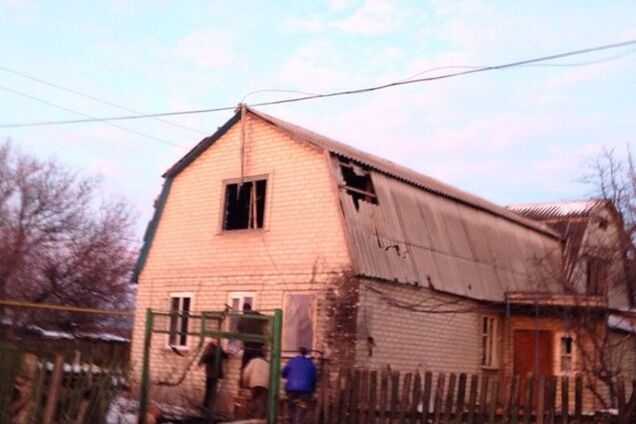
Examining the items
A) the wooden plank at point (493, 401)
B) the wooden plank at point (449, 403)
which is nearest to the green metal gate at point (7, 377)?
the wooden plank at point (449, 403)

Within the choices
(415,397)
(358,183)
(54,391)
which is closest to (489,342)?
(358,183)

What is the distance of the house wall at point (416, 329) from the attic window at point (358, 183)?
2.00m

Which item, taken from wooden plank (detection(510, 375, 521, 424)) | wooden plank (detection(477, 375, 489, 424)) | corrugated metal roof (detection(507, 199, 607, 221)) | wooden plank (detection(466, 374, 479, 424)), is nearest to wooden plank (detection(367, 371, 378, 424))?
wooden plank (detection(466, 374, 479, 424))

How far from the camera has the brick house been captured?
53.7 ft

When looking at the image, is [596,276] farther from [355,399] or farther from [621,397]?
[355,399]

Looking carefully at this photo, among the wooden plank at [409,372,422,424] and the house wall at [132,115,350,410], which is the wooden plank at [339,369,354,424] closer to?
the wooden plank at [409,372,422,424]

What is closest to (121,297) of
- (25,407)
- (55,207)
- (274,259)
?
(55,207)

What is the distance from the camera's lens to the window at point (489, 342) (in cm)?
2012

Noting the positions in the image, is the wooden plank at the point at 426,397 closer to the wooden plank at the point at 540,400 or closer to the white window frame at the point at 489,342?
the wooden plank at the point at 540,400

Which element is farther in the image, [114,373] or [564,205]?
[564,205]

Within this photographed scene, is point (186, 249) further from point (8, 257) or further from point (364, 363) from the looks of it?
point (8, 257)

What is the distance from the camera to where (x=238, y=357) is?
17547 millimetres

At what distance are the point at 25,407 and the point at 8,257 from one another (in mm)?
25196

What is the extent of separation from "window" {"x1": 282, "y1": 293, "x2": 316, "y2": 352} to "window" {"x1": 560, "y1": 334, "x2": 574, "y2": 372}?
24.2ft
